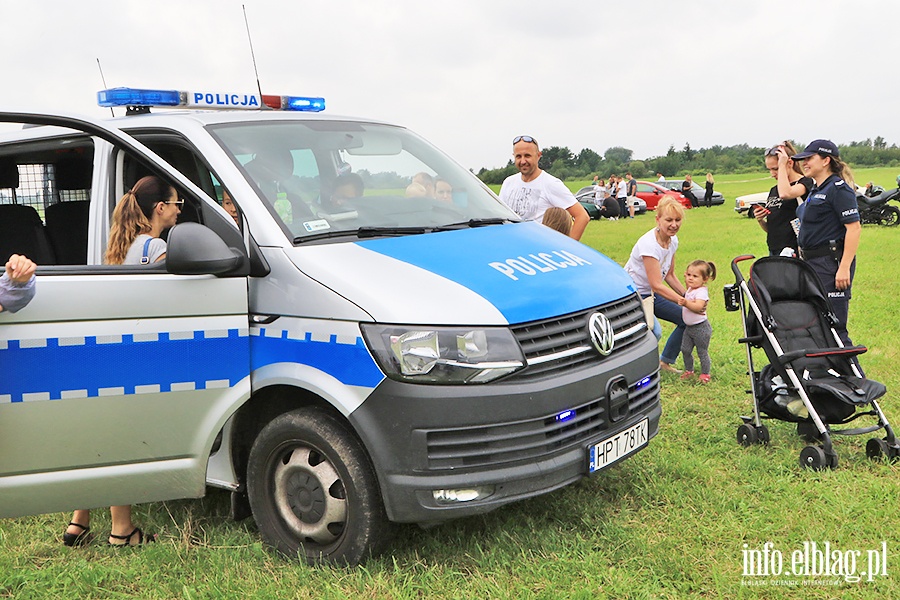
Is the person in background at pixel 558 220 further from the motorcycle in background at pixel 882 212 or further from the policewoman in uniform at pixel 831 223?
the motorcycle in background at pixel 882 212

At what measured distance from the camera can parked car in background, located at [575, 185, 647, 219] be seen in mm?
31703

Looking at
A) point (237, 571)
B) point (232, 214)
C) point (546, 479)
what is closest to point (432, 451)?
point (546, 479)

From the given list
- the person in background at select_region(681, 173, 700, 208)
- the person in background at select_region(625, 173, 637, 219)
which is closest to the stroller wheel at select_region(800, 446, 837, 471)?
the person in background at select_region(625, 173, 637, 219)

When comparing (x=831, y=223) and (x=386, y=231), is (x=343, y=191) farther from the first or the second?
(x=831, y=223)

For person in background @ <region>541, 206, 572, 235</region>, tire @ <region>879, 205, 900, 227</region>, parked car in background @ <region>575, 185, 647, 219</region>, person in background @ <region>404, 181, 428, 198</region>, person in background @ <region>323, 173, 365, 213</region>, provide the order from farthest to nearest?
parked car in background @ <region>575, 185, 647, 219</region>, tire @ <region>879, 205, 900, 227</region>, person in background @ <region>541, 206, 572, 235</region>, person in background @ <region>404, 181, 428, 198</region>, person in background @ <region>323, 173, 365, 213</region>

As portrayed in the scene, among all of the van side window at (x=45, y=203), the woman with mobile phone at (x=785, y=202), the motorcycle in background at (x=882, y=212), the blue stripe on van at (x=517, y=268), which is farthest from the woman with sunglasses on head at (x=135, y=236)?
the motorcycle in background at (x=882, y=212)

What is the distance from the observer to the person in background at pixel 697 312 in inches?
263

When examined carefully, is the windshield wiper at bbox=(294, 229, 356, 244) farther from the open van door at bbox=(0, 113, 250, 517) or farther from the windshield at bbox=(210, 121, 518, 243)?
the open van door at bbox=(0, 113, 250, 517)

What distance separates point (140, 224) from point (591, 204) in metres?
28.6

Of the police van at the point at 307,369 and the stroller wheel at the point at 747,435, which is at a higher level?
the police van at the point at 307,369

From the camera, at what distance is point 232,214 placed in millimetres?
3838

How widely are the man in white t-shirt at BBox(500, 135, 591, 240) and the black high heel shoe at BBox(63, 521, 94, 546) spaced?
12.6ft

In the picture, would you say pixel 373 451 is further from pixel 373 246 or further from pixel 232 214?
pixel 232 214

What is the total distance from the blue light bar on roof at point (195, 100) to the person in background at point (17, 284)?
5.42ft
